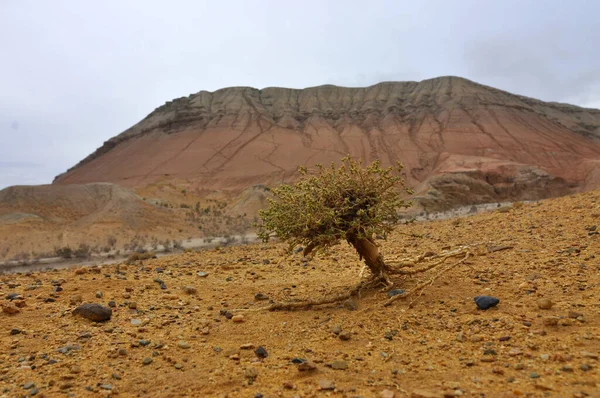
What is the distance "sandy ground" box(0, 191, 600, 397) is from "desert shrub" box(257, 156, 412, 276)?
784mm

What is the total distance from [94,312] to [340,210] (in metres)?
2.99

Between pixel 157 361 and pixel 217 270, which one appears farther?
pixel 217 270

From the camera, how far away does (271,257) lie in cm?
934

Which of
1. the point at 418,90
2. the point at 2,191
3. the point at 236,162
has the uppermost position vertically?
the point at 418,90

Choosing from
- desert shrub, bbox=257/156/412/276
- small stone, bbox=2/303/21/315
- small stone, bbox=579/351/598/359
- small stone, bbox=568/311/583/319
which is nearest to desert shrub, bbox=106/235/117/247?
small stone, bbox=2/303/21/315

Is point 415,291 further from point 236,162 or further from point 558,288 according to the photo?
point 236,162

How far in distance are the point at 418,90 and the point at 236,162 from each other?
1190 inches

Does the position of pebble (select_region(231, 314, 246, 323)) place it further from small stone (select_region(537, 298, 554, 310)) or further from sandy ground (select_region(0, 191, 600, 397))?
small stone (select_region(537, 298, 554, 310))

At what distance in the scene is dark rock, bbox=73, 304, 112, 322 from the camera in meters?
4.62

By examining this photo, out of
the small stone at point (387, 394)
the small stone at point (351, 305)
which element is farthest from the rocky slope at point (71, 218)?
the small stone at point (387, 394)

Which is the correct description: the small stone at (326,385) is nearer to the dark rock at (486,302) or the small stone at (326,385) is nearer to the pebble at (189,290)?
the dark rock at (486,302)

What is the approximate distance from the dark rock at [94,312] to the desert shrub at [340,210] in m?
1.93

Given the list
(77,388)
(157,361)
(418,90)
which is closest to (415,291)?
(157,361)

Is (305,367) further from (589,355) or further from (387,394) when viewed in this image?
(589,355)
